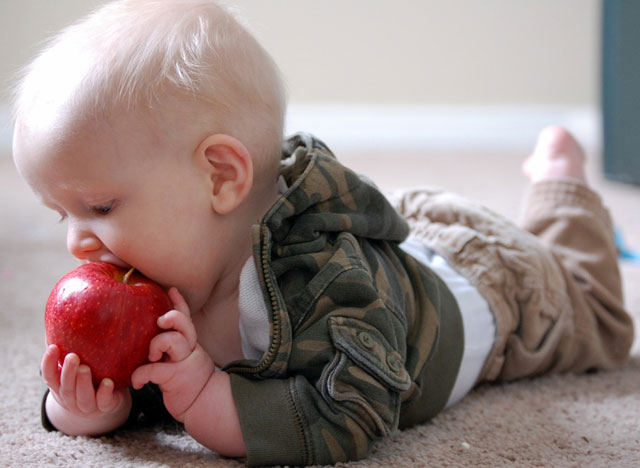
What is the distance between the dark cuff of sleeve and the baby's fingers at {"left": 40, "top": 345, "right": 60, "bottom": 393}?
0.16 metres

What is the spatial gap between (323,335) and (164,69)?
0.95 ft

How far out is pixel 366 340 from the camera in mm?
727

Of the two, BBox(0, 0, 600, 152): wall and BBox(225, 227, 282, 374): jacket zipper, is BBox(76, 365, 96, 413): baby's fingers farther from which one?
BBox(0, 0, 600, 152): wall

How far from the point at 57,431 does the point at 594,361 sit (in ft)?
2.21

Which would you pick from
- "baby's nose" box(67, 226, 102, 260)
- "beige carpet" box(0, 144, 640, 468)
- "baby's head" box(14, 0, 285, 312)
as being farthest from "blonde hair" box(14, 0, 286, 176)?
"beige carpet" box(0, 144, 640, 468)

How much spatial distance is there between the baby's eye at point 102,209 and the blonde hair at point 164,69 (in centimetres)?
8

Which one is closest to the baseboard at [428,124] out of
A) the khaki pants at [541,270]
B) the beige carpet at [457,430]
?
the beige carpet at [457,430]

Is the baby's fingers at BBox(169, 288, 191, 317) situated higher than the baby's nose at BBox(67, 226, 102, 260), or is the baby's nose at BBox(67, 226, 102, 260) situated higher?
the baby's nose at BBox(67, 226, 102, 260)

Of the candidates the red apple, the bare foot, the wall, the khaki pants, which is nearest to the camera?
the red apple

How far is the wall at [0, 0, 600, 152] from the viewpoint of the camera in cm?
333

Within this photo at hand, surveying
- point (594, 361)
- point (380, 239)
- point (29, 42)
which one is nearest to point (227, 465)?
point (380, 239)

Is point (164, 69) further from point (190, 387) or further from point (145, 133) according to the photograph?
point (190, 387)

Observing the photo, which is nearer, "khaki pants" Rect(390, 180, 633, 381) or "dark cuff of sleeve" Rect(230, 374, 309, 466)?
"dark cuff of sleeve" Rect(230, 374, 309, 466)

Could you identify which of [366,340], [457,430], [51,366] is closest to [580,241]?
[457,430]
